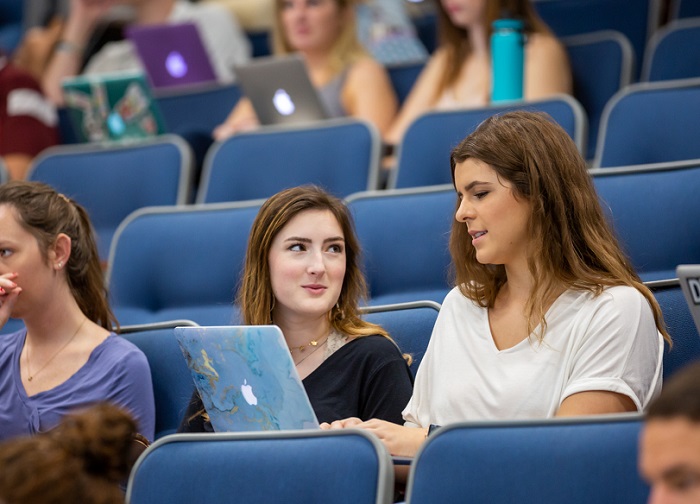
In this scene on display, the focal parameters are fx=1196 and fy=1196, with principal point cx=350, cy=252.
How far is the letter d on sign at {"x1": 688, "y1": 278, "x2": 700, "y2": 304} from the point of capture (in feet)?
4.83

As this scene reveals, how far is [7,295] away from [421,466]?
1.18m

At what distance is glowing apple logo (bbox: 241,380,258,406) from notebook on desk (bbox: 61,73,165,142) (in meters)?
2.05

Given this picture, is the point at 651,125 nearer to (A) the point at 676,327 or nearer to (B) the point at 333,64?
(A) the point at 676,327

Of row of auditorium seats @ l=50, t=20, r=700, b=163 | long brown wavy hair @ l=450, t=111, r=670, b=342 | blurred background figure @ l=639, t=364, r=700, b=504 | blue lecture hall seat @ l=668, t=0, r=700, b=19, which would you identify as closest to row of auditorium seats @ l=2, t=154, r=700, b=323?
long brown wavy hair @ l=450, t=111, r=670, b=342

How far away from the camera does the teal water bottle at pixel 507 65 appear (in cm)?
324

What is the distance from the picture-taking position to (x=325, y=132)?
10.5 feet

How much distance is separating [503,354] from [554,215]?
236 mm

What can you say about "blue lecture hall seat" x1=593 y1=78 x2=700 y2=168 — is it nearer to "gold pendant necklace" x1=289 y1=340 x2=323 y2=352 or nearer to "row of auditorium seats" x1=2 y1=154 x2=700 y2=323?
"row of auditorium seats" x1=2 y1=154 x2=700 y2=323

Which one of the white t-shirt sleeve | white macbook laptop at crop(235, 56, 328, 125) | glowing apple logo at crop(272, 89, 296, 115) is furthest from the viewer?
glowing apple logo at crop(272, 89, 296, 115)

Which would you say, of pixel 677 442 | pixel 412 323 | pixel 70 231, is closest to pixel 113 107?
pixel 70 231

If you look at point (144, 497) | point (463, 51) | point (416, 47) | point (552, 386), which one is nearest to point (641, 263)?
point (552, 386)

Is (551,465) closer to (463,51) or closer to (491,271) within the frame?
(491,271)

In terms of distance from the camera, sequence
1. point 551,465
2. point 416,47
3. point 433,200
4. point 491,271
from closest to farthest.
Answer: point 551,465, point 491,271, point 433,200, point 416,47

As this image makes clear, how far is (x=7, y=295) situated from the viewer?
2381 mm
